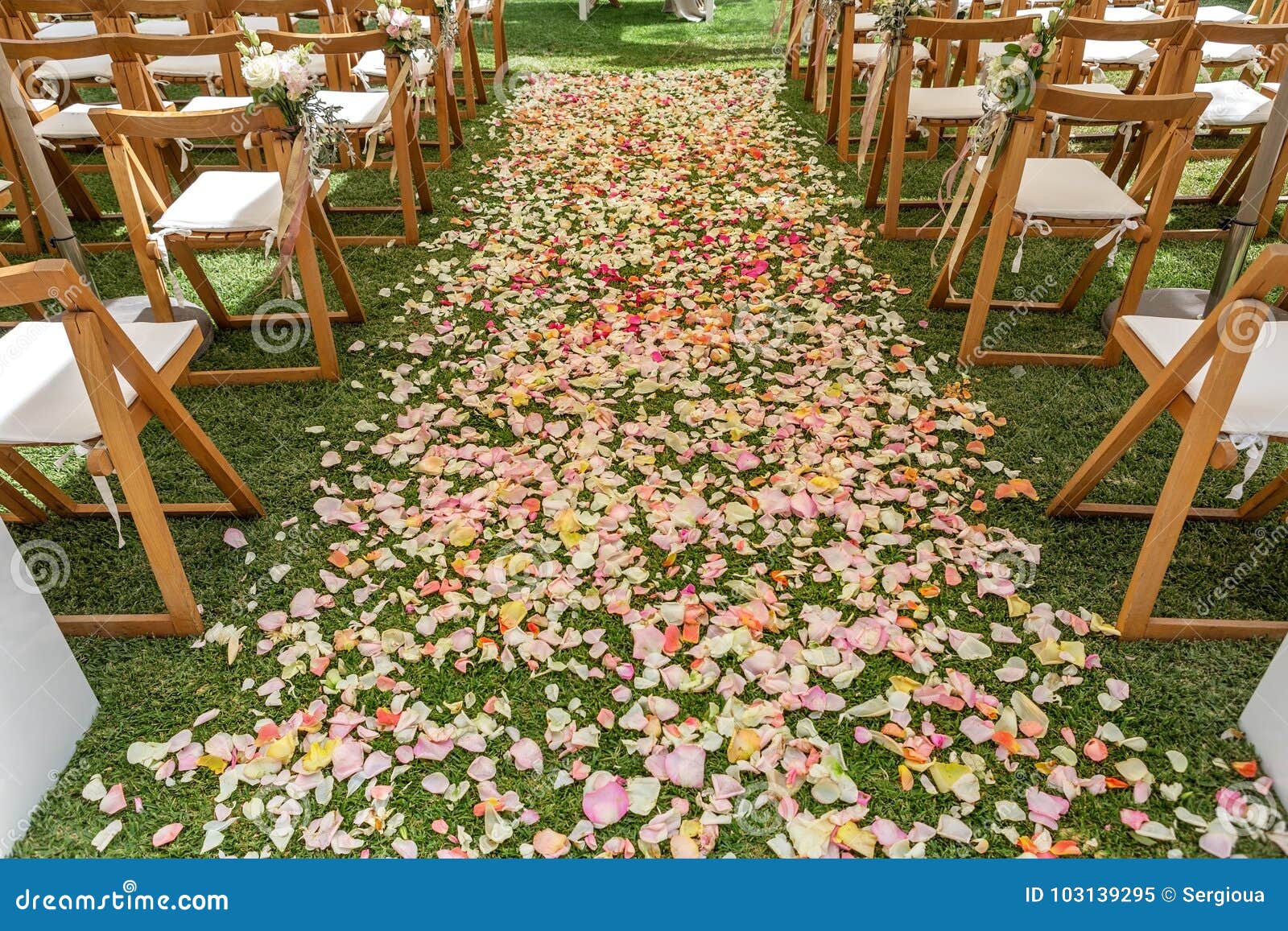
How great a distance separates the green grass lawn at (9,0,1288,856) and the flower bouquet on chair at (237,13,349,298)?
64 cm

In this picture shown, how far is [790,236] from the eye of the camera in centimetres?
411

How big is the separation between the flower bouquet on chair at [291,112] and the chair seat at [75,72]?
7.43 feet

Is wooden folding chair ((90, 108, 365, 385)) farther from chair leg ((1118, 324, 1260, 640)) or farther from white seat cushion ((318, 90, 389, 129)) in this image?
chair leg ((1118, 324, 1260, 640))

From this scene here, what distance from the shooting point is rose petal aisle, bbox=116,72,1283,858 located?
1.69 m

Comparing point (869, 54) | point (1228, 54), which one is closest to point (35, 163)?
point (869, 54)

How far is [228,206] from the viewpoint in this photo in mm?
2859

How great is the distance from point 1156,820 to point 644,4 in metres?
9.48

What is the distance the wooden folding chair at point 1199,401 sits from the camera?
1.67 meters

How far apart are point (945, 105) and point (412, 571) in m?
3.23

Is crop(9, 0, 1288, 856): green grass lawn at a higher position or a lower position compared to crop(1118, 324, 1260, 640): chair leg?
lower

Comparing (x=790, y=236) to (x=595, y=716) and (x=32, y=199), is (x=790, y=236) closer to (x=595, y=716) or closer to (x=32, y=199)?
(x=595, y=716)

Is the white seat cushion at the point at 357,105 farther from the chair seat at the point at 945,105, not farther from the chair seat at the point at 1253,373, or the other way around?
the chair seat at the point at 1253,373

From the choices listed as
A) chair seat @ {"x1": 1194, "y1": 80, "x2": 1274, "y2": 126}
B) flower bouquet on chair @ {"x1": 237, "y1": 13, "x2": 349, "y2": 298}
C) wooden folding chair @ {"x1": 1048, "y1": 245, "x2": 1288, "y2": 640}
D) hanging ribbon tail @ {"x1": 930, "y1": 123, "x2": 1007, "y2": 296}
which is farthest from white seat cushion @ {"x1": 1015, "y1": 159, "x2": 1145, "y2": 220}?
flower bouquet on chair @ {"x1": 237, "y1": 13, "x2": 349, "y2": 298}

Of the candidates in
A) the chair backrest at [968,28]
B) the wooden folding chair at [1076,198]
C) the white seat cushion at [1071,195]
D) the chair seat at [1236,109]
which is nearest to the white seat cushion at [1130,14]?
the chair seat at [1236,109]
